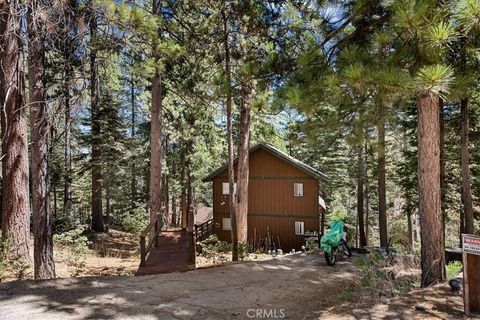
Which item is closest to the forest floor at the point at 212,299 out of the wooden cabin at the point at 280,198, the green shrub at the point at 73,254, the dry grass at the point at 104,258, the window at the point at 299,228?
the dry grass at the point at 104,258

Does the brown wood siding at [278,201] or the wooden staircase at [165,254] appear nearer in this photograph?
the wooden staircase at [165,254]

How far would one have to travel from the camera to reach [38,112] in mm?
6336

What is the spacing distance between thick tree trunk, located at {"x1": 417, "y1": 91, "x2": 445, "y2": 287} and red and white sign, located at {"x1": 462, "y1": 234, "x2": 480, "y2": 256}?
4.18 ft

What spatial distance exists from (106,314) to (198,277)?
2139mm

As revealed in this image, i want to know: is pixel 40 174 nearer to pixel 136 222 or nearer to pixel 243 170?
pixel 243 170

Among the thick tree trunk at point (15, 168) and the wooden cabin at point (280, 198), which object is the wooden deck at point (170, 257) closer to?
the thick tree trunk at point (15, 168)

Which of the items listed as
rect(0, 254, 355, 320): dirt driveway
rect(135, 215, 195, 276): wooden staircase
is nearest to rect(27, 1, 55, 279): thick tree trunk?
rect(0, 254, 355, 320): dirt driveway

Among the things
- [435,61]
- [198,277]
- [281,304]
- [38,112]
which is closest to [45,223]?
[38,112]

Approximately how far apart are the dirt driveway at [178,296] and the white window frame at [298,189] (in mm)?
10051

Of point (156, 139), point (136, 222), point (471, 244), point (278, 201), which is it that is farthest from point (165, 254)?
point (136, 222)

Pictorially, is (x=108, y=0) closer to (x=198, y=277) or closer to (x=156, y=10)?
(x=156, y=10)

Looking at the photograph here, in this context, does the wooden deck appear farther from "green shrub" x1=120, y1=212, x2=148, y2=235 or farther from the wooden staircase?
"green shrub" x1=120, y1=212, x2=148, y2=235

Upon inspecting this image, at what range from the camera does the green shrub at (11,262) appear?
20.4 ft

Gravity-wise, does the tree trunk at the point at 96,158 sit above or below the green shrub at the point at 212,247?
above
